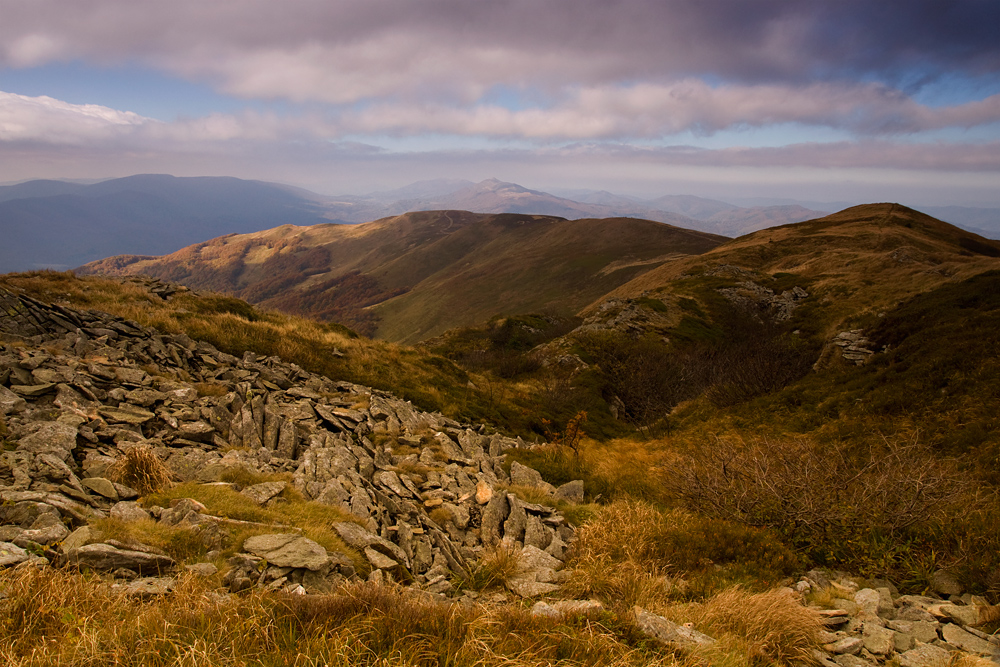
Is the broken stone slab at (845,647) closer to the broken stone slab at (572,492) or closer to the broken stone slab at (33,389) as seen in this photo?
the broken stone slab at (572,492)

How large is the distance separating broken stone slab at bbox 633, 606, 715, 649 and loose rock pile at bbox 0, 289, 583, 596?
1.71m

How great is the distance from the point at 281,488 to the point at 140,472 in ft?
6.56

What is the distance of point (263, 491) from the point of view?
735 cm

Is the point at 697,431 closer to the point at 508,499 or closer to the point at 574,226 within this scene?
the point at 508,499

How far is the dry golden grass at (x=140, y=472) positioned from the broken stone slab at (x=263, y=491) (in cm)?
114

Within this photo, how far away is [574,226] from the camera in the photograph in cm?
17462

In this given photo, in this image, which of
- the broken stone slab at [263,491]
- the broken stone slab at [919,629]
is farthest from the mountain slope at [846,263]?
the broken stone slab at [263,491]

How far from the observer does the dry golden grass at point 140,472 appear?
6797 millimetres

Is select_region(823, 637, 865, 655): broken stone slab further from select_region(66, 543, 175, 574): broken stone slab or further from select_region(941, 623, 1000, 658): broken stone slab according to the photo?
select_region(66, 543, 175, 574): broken stone slab

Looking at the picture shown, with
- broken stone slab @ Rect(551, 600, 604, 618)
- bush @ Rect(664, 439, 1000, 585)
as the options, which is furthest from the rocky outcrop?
broken stone slab @ Rect(551, 600, 604, 618)

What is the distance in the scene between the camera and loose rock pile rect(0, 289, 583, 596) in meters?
5.32

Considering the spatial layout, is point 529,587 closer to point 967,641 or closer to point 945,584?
point 967,641

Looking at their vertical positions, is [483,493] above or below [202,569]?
below

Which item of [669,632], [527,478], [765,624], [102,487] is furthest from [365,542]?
[527,478]
